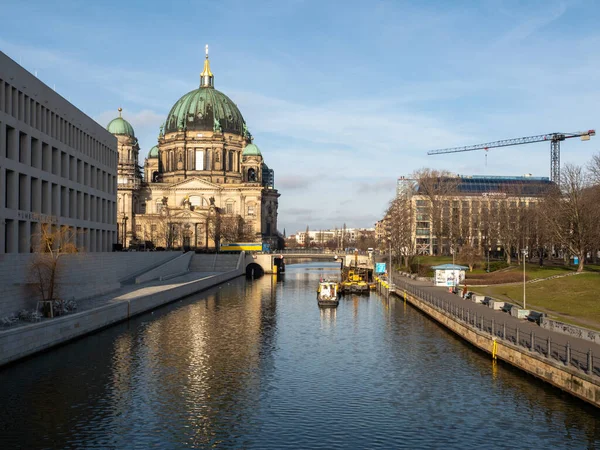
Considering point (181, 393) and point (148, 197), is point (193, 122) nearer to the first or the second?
point (148, 197)

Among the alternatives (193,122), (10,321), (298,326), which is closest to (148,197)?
(193,122)

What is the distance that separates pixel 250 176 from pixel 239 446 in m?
160

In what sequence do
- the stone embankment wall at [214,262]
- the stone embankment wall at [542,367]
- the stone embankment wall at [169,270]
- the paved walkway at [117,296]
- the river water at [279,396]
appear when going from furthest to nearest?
1. the stone embankment wall at [214,262]
2. the stone embankment wall at [169,270]
3. the paved walkway at [117,296]
4. the stone embankment wall at [542,367]
5. the river water at [279,396]

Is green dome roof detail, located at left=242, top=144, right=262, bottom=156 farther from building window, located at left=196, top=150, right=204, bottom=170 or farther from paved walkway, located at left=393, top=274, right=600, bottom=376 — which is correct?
paved walkway, located at left=393, top=274, right=600, bottom=376

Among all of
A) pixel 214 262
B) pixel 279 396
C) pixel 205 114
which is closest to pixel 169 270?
pixel 214 262

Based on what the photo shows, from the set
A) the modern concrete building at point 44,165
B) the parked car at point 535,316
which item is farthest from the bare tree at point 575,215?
the modern concrete building at point 44,165

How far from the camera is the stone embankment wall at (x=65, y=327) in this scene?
1421 inches

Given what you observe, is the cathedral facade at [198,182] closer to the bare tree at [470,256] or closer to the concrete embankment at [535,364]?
Answer: the bare tree at [470,256]

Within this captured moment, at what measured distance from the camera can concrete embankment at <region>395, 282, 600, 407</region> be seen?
91.5ft

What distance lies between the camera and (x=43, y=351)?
39.9m

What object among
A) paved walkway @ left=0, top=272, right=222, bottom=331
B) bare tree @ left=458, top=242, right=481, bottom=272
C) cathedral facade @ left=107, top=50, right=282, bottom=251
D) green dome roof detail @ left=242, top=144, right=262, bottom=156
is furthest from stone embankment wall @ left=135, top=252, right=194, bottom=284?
green dome roof detail @ left=242, top=144, right=262, bottom=156

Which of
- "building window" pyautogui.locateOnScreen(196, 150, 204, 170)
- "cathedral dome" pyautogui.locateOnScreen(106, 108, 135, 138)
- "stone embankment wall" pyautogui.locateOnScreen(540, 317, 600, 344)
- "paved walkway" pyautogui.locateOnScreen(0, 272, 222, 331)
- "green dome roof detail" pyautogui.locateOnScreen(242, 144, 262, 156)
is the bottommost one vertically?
"paved walkway" pyautogui.locateOnScreen(0, 272, 222, 331)

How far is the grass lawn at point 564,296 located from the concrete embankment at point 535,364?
5.47 metres

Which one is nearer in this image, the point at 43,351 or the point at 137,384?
the point at 137,384
